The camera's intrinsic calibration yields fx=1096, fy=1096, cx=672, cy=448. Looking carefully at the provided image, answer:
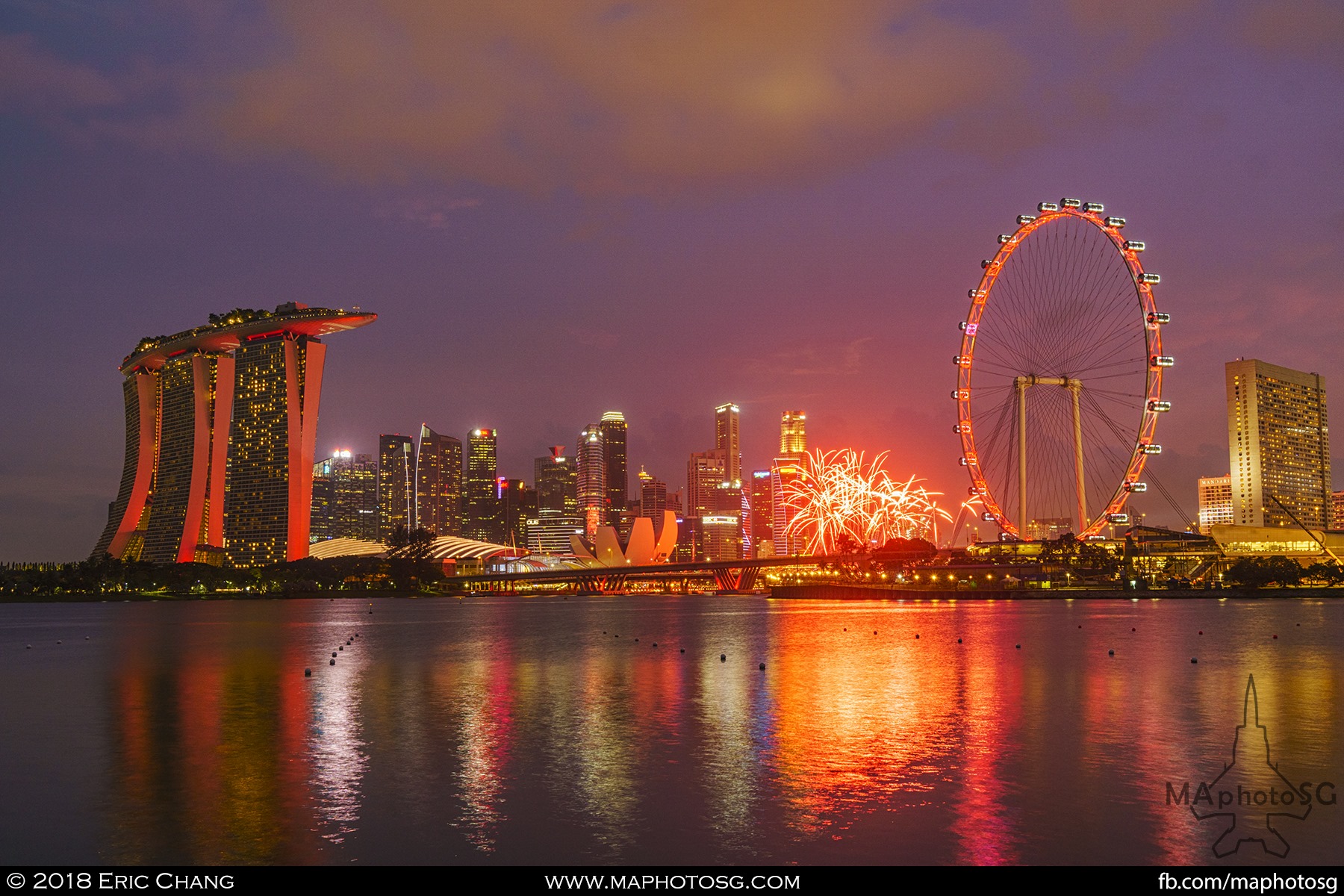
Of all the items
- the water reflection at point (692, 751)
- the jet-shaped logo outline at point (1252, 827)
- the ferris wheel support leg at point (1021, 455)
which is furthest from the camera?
the ferris wheel support leg at point (1021, 455)

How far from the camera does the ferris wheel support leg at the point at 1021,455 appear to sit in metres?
118

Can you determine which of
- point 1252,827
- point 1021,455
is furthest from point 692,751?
point 1021,455

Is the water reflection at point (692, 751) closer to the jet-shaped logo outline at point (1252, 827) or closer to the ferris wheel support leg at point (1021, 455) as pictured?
the jet-shaped logo outline at point (1252, 827)

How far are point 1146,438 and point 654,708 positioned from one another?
9584 cm

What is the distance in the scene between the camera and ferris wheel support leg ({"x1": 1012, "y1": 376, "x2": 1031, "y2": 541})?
387 ft

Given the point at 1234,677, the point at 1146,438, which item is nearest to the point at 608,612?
the point at 1146,438

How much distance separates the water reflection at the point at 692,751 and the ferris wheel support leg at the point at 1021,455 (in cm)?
5723

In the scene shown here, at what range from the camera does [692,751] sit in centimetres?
2741

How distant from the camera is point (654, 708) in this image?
36094mm

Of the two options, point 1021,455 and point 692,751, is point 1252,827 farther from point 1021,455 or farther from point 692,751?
point 1021,455

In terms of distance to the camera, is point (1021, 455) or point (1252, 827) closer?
point (1252, 827)

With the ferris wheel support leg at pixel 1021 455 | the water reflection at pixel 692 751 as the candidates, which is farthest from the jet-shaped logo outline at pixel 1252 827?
the ferris wheel support leg at pixel 1021 455

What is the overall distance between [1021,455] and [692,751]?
4091 inches

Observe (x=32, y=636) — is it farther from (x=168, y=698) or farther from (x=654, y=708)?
(x=654, y=708)
